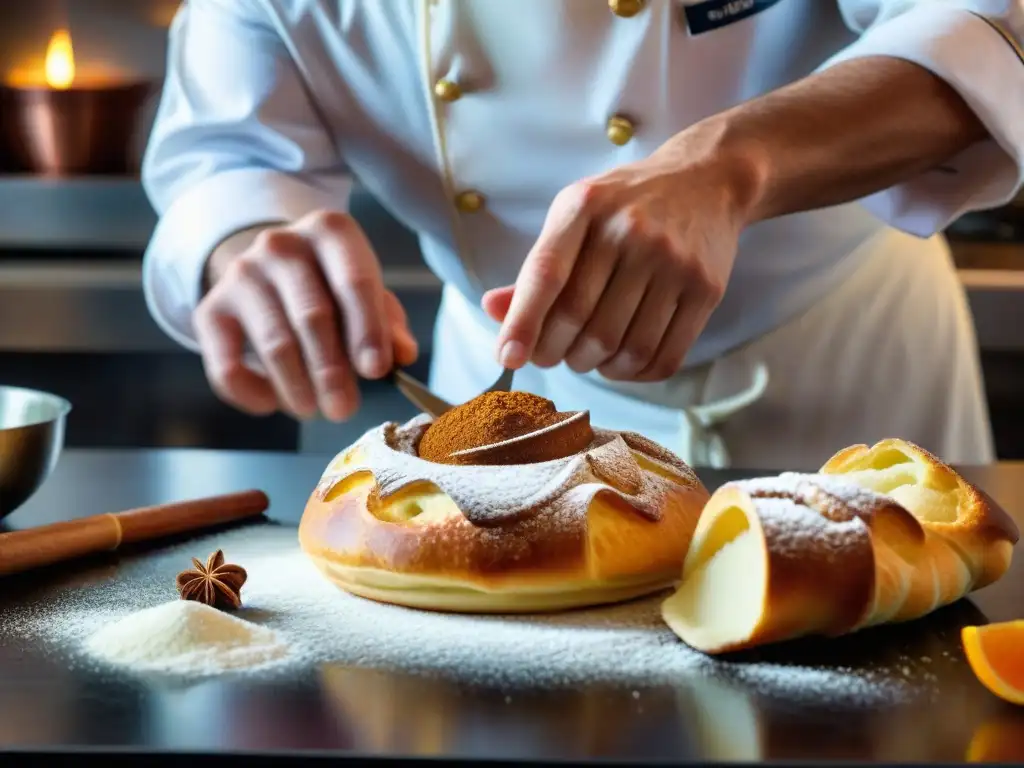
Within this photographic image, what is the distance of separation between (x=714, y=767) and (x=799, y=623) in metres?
0.17

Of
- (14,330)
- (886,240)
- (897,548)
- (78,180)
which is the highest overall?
(897,548)

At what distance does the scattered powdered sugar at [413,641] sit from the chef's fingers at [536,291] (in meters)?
0.18

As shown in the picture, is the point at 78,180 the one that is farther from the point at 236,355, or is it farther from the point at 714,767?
the point at 714,767

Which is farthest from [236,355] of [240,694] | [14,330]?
[14,330]

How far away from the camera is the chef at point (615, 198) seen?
935mm

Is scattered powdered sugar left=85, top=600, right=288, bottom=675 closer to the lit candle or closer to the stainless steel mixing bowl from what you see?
the stainless steel mixing bowl

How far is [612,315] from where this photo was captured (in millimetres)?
913

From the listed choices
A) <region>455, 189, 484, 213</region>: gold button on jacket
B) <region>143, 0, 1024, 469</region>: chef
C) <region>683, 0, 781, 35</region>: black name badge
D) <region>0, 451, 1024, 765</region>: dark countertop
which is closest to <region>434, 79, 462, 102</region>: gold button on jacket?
<region>143, 0, 1024, 469</region>: chef

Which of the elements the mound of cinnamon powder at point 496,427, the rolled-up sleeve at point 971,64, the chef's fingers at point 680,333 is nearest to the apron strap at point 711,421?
the rolled-up sleeve at point 971,64

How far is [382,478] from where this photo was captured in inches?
32.7

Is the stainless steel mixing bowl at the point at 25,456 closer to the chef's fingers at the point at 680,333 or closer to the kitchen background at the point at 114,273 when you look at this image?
the chef's fingers at the point at 680,333

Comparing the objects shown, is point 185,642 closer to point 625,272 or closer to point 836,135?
point 625,272

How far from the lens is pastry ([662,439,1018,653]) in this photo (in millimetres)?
692

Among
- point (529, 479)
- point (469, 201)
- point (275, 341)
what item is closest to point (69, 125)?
point (469, 201)
